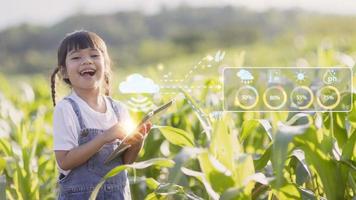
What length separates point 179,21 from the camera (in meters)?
6.03

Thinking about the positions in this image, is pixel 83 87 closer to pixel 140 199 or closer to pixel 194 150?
pixel 194 150

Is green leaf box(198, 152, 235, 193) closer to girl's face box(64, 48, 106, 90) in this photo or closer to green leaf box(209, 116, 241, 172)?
green leaf box(209, 116, 241, 172)

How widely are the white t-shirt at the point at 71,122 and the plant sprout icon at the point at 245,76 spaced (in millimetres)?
234

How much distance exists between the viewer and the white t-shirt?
3.72 ft

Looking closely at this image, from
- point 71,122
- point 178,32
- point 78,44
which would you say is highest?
point 178,32

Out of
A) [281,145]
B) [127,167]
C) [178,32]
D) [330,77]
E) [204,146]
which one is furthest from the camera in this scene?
[178,32]

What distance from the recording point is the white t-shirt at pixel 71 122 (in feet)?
3.72

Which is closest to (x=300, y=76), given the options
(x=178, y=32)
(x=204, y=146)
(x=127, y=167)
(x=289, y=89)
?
(x=289, y=89)

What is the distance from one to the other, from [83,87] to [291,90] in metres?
0.35

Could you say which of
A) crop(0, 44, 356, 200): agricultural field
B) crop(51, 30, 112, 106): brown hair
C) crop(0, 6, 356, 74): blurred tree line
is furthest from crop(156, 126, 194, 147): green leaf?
crop(0, 6, 356, 74): blurred tree line

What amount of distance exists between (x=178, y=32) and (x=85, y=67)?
214 inches

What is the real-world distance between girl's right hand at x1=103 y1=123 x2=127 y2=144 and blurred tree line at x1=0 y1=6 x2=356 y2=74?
0.84m

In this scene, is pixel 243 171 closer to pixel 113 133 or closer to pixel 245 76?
pixel 113 133

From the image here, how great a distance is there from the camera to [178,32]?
6.55 m
